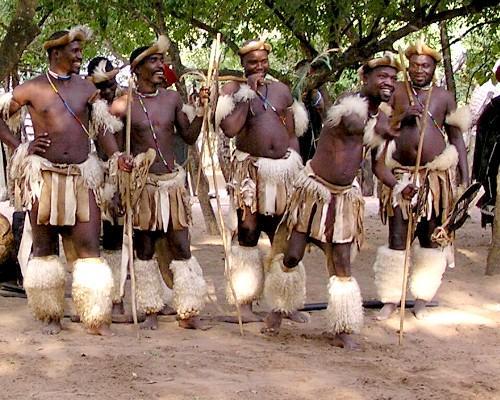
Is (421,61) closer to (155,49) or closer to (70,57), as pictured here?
(155,49)

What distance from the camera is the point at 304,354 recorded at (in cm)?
479

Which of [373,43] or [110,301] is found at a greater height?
[373,43]

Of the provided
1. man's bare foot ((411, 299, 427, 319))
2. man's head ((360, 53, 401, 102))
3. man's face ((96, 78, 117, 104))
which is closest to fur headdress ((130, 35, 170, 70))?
man's face ((96, 78, 117, 104))

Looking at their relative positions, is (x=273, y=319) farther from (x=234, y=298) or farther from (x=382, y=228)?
(x=382, y=228)

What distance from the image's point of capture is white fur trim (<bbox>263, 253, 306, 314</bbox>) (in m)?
5.19

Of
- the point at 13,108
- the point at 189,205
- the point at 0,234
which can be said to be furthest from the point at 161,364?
the point at 0,234

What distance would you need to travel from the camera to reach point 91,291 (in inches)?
199

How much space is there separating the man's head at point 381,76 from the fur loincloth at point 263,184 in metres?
0.88

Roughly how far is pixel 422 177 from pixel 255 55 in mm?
1455

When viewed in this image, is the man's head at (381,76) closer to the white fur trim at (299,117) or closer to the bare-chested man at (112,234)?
the white fur trim at (299,117)

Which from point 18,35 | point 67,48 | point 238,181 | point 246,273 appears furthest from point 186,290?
point 18,35

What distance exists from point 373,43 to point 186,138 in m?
3.73

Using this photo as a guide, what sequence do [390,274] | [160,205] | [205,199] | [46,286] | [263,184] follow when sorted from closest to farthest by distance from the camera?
[46,286] < [160,205] < [263,184] < [390,274] < [205,199]

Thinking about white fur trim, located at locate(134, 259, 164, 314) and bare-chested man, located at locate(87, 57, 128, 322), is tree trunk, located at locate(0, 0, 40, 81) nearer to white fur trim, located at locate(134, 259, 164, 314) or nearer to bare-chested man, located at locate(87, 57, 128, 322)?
bare-chested man, located at locate(87, 57, 128, 322)
